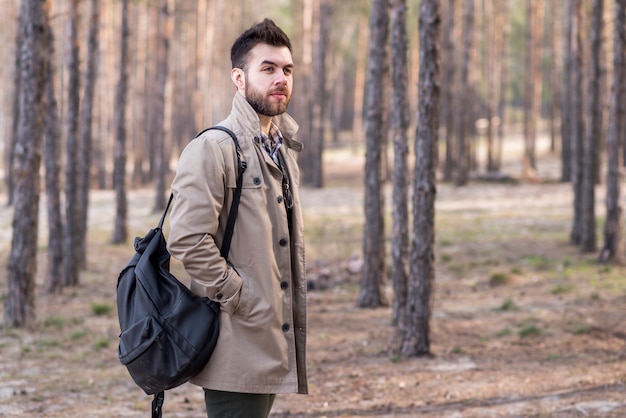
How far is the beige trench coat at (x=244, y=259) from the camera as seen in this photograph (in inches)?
126

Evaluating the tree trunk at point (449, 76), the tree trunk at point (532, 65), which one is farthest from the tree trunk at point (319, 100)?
the tree trunk at point (532, 65)

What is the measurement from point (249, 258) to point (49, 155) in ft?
31.2

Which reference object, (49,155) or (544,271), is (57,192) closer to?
(49,155)

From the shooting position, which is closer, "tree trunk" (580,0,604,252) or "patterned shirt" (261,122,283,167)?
"patterned shirt" (261,122,283,167)

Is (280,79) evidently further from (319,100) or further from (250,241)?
(319,100)

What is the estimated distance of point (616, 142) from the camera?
512 inches

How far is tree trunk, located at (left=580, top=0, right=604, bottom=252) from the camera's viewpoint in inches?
535

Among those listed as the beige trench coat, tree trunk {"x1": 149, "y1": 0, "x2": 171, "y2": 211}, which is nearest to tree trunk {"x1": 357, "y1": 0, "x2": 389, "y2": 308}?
the beige trench coat

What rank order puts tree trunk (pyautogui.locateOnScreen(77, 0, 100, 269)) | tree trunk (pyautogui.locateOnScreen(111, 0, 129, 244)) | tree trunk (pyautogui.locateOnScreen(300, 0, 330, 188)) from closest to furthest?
tree trunk (pyautogui.locateOnScreen(77, 0, 100, 269)) < tree trunk (pyautogui.locateOnScreen(111, 0, 129, 244)) < tree trunk (pyautogui.locateOnScreen(300, 0, 330, 188))

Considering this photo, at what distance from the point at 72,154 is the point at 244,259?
1020 centimetres

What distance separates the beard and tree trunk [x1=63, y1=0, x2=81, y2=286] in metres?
9.83

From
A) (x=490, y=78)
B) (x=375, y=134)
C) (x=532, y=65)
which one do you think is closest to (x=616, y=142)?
(x=375, y=134)

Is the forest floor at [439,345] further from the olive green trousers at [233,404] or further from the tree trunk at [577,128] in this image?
the olive green trousers at [233,404]

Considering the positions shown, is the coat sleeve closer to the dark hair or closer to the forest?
the dark hair
